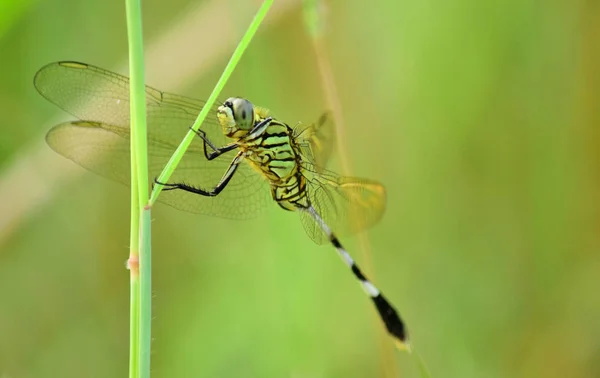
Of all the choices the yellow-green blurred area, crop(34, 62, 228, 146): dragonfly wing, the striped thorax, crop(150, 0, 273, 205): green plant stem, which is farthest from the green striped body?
crop(150, 0, 273, 205): green plant stem

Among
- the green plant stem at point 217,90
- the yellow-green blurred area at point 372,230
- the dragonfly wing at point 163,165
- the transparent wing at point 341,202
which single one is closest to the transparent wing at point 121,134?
the dragonfly wing at point 163,165

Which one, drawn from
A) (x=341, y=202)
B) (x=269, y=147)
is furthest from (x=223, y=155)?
(x=341, y=202)

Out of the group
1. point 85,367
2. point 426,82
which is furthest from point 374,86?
point 85,367

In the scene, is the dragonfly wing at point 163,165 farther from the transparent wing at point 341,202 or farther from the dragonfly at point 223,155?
the transparent wing at point 341,202

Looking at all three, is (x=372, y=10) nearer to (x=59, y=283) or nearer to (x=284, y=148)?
(x=284, y=148)

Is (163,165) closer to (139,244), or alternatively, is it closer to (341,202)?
(341,202)

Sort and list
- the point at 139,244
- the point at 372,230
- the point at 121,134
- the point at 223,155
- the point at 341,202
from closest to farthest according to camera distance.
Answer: the point at 139,244, the point at 121,134, the point at 223,155, the point at 341,202, the point at 372,230

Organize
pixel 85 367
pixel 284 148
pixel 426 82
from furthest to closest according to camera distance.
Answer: pixel 426 82, pixel 85 367, pixel 284 148
